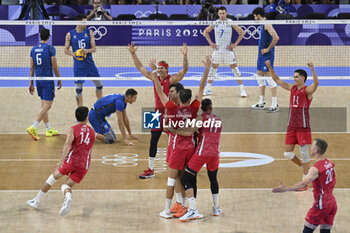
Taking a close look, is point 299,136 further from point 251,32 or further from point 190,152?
point 251,32

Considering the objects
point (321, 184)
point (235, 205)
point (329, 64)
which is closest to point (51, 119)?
point (235, 205)

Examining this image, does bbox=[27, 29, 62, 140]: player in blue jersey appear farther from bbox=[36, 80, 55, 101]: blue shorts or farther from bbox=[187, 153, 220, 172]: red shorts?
bbox=[187, 153, 220, 172]: red shorts

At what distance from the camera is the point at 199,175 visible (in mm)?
10984

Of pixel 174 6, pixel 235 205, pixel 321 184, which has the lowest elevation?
pixel 235 205

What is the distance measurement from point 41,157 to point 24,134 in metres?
2.06

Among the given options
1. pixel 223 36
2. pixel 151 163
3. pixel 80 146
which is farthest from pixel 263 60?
pixel 80 146

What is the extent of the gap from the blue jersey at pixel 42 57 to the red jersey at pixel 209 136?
577 cm

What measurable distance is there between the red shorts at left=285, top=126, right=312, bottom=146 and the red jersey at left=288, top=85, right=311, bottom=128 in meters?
0.07

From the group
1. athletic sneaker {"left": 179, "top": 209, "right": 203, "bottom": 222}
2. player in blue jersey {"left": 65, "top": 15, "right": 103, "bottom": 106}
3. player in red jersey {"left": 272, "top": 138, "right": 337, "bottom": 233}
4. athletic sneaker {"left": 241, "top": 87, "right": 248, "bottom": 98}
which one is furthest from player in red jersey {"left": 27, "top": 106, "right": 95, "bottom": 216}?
athletic sneaker {"left": 241, "top": 87, "right": 248, "bottom": 98}

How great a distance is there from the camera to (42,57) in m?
13.2

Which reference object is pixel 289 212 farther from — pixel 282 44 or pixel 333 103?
pixel 282 44

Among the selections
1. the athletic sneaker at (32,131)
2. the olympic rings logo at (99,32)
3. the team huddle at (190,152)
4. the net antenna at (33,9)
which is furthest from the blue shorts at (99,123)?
the net antenna at (33,9)

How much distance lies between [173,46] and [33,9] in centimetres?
545

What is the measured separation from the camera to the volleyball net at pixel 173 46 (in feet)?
70.0
